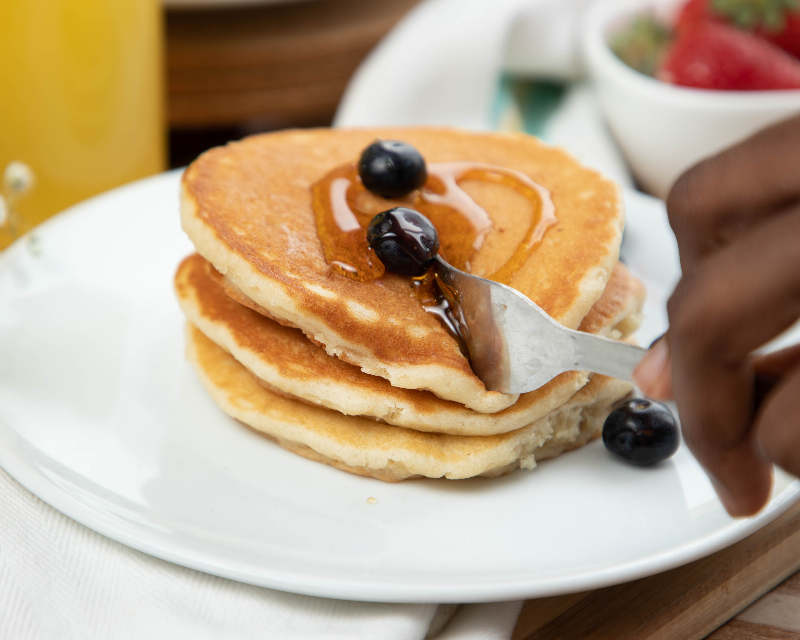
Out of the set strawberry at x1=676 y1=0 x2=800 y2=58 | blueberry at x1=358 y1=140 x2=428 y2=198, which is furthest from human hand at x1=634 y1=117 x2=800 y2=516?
strawberry at x1=676 y1=0 x2=800 y2=58

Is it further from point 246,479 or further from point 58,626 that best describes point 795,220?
point 58,626

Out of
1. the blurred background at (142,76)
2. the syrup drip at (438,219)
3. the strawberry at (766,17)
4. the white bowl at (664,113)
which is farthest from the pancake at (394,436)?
the strawberry at (766,17)

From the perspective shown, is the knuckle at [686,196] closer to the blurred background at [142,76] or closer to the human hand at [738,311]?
the human hand at [738,311]

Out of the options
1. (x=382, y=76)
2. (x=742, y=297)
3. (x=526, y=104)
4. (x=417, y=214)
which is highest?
(x=742, y=297)

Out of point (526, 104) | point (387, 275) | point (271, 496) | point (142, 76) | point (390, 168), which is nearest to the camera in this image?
point (271, 496)

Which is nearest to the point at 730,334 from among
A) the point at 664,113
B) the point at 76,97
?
the point at 664,113

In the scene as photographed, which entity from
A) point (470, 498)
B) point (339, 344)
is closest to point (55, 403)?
point (339, 344)

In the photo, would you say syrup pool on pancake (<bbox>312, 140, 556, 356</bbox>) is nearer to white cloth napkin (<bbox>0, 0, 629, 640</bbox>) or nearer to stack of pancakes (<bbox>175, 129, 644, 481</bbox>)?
stack of pancakes (<bbox>175, 129, 644, 481</bbox>)

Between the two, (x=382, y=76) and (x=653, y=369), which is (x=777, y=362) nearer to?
(x=653, y=369)
